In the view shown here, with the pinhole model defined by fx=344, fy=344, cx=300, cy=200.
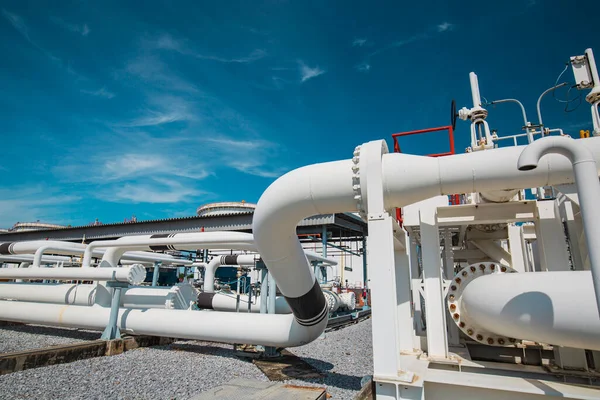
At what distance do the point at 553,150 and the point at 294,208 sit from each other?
6.67ft

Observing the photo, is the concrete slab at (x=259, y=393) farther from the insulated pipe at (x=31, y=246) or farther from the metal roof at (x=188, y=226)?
the metal roof at (x=188, y=226)

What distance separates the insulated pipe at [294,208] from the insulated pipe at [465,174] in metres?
0.40

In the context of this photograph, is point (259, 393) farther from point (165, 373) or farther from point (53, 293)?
point (53, 293)

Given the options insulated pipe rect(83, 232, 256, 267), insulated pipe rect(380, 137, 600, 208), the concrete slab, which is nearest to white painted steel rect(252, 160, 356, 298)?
insulated pipe rect(380, 137, 600, 208)

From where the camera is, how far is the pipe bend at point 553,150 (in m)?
2.01

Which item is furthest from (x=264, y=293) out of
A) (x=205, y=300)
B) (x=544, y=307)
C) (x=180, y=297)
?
(x=544, y=307)

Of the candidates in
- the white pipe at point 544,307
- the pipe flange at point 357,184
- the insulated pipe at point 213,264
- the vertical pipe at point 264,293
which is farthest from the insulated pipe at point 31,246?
the white pipe at point 544,307

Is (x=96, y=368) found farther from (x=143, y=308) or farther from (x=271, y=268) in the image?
(x=271, y=268)

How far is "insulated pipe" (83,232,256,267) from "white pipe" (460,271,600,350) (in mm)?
3657

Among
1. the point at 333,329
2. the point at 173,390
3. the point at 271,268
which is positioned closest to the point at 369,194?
the point at 271,268

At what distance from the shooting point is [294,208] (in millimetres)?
3293

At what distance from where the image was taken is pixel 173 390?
430 cm

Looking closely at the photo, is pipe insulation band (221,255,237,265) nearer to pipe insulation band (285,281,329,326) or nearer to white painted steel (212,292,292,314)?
white painted steel (212,292,292,314)

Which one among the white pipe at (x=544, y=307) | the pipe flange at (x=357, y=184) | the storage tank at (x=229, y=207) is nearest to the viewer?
the white pipe at (x=544, y=307)
